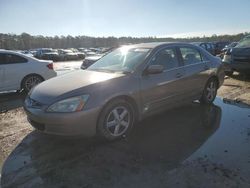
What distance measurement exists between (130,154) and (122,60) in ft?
6.56

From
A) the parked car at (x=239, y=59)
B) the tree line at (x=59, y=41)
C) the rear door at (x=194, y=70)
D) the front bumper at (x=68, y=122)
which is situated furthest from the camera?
the tree line at (x=59, y=41)

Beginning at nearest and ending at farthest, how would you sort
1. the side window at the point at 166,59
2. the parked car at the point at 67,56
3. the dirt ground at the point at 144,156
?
1. the dirt ground at the point at 144,156
2. the side window at the point at 166,59
3. the parked car at the point at 67,56

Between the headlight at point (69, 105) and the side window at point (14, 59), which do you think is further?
the side window at point (14, 59)

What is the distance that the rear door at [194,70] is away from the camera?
5273mm

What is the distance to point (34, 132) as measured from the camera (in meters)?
4.57

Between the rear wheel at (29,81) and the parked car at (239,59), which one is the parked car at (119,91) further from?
the parked car at (239,59)

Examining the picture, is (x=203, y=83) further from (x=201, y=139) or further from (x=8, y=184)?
(x=8, y=184)

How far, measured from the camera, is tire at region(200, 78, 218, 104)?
5996mm

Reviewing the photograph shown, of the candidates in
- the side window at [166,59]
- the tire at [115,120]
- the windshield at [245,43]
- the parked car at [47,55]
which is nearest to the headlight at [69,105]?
the tire at [115,120]

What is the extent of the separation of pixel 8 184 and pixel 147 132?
7.77 feet

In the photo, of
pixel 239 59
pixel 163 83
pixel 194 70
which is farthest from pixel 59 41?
pixel 163 83

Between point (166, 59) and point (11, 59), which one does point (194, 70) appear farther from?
point (11, 59)

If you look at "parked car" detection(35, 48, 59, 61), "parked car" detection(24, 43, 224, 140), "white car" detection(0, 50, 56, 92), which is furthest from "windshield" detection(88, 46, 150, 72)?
"parked car" detection(35, 48, 59, 61)

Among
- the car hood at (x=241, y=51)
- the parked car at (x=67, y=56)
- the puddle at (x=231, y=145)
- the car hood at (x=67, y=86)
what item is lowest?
the parked car at (x=67, y=56)
